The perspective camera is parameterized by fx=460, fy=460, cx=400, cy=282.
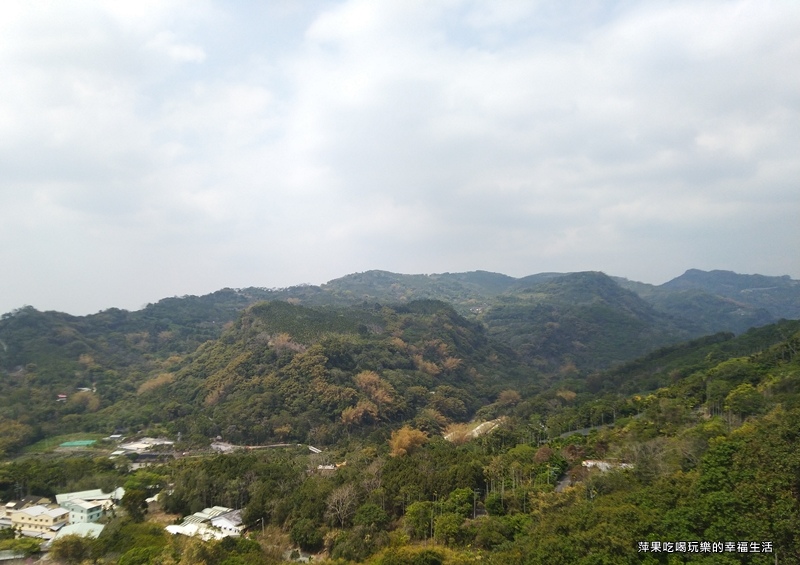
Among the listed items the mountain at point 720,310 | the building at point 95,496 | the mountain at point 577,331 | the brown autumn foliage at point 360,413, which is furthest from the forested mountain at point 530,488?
the mountain at point 720,310

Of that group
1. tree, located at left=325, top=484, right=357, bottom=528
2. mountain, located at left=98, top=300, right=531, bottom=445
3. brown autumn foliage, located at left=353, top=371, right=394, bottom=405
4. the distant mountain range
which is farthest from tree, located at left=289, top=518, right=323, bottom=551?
brown autumn foliage, located at left=353, top=371, right=394, bottom=405

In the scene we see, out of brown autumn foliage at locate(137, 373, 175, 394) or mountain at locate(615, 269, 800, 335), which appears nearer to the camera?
brown autumn foliage at locate(137, 373, 175, 394)

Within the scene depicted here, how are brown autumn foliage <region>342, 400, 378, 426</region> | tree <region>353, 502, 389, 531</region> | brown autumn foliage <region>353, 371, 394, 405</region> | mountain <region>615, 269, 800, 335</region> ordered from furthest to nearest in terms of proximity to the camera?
1. mountain <region>615, 269, 800, 335</region>
2. brown autumn foliage <region>353, 371, 394, 405</region>
3. brown autumn foliage <region>342, 400, 378, 426</region>
4. tree <region>353, 502, 389, 531</region>

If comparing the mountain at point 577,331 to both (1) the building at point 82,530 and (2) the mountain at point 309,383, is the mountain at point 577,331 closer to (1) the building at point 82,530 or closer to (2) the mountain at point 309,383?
(2) the mountain at point 309,383

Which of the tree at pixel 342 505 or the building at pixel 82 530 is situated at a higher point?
the tree at pixel 342 505

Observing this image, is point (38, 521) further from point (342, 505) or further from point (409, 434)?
point (409, 434)

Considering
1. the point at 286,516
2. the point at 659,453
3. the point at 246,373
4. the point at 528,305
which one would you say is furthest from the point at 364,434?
the point at 528,305

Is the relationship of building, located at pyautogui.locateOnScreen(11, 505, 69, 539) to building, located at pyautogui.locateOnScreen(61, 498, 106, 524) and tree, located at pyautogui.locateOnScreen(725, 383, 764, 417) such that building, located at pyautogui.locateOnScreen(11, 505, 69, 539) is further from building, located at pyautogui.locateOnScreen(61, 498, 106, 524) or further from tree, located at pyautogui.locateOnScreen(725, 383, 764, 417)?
tree, located at pyautogui.locateOnScreen(725, 383, 764, 417)

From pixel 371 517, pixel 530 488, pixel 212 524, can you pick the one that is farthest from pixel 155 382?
pixel 530 488
